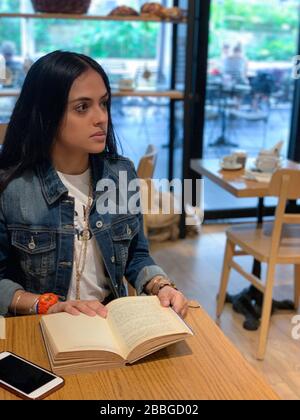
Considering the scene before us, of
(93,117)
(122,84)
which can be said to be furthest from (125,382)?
(122,84)

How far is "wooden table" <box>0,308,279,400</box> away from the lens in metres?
0.89

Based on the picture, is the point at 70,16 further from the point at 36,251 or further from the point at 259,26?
the point at 36,251

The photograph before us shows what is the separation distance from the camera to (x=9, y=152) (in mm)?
1318

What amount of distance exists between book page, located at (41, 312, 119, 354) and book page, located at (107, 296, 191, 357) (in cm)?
2

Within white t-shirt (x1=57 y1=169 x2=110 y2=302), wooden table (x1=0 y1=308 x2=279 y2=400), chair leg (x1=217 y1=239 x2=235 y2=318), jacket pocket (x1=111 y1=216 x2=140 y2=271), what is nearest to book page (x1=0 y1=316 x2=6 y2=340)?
wooden table (x1=0 y1=308 x2=279 y2=400)

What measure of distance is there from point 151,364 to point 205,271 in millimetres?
2286

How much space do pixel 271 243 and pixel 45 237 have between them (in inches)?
50.3

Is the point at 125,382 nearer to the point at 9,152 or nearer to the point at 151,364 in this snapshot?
the point at 151,364

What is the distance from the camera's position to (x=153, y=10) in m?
3.21

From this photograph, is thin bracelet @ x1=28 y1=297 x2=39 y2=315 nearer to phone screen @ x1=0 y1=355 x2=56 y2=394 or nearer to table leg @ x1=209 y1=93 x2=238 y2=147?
phone screen @ x1=0 y1=355 x2=56 y2=394

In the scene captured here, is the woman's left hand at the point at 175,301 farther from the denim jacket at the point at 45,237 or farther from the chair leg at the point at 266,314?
the chair leg at the point at 266,314

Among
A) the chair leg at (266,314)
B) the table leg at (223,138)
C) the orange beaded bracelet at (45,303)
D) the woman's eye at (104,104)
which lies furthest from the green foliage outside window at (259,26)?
the orange beaded bracelet at (45,303)

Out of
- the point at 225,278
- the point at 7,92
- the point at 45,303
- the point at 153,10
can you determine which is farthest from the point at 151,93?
the point at 45,303

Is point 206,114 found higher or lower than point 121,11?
lower
